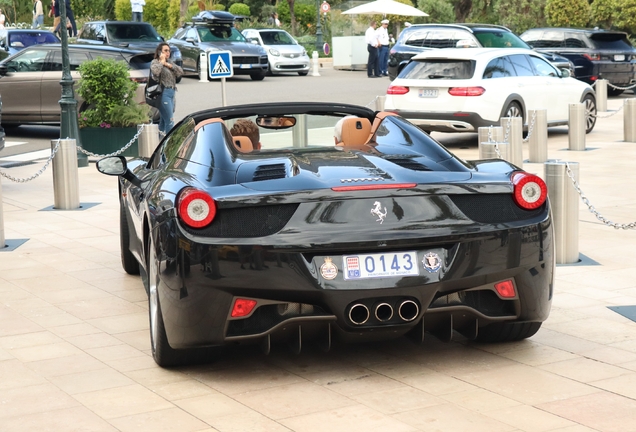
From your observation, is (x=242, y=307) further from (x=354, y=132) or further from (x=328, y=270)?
(x=354, y=132)

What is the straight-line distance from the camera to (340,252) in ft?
16.9

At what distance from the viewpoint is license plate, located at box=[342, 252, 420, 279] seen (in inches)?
202

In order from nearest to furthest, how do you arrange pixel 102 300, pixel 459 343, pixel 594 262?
pixel 459 343
pixel 102 300
pixel 594 262

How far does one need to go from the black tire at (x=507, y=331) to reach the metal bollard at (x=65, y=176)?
22.4 feet

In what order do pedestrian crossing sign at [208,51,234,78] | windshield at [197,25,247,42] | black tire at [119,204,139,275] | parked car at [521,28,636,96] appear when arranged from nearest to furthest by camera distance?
1. black tire at [119,204,139,275]
2. pedestrian crossing sign at [208,51,234,78]
3. parked car at [521,28,636,96]
4. windshield at [197,25,247,42]

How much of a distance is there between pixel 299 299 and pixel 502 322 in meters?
1.15

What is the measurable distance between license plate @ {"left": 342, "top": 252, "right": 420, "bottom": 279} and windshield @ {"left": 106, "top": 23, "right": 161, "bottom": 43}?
26063mm

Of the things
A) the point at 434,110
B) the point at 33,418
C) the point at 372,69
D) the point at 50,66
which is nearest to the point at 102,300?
the point at 33,418

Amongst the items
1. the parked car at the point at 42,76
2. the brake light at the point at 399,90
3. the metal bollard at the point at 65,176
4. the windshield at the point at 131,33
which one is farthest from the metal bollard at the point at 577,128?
the windshield at the point at 131,33

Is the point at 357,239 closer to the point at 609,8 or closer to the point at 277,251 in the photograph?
the point at 277,251

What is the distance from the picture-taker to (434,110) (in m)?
17.1

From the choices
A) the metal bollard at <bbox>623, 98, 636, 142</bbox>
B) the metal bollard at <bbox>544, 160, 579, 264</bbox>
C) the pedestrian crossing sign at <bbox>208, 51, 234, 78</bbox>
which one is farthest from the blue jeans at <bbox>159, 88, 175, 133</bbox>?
the metal bollard at <bbox>544, 160, 579, 264</bbox>

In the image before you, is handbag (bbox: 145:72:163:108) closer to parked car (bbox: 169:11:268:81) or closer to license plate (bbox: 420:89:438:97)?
license plate (bbox: 420:89:438:97)

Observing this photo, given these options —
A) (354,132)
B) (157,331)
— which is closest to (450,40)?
(354,132)
